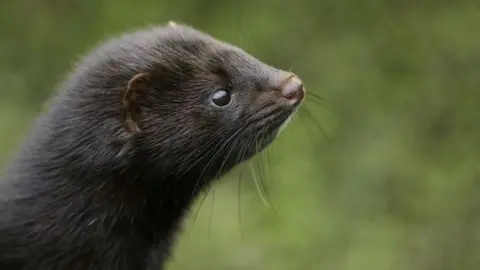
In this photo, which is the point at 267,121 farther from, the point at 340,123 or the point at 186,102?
the point at 340,123

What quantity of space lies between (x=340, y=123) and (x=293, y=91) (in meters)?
2.87

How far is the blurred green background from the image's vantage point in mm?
4484

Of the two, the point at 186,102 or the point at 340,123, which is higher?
the point at 340,123

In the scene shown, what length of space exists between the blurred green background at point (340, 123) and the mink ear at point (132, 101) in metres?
2.23

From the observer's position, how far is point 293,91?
2100mm

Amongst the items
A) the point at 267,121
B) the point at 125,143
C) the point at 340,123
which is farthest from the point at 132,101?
the point at 340,123

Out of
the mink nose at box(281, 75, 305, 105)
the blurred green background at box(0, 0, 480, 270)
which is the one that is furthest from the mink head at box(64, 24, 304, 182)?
the blurred green background at box(0, 0, 480, 270)

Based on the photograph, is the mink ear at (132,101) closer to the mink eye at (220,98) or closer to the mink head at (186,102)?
the mink head at (186,102)

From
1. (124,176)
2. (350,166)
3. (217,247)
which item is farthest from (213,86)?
(350,166)

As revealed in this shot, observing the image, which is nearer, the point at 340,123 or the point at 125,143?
the point at 125,143

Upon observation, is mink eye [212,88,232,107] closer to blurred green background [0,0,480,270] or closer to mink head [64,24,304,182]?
mink head [64,24,304,182]

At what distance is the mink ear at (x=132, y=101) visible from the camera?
2.06 meters

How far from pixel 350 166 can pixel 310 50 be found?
0.71 metres

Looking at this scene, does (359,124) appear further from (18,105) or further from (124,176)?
(124,176)
